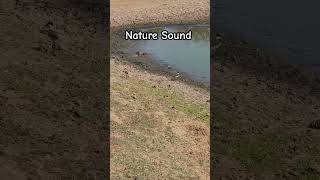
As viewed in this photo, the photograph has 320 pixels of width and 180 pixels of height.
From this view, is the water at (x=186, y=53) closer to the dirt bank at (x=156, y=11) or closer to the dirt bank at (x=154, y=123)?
the dirt bank at (x=154, y=123)

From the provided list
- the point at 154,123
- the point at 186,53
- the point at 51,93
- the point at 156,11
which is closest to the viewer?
the point at 51,93

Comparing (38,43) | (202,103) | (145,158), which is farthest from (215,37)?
(145,158)

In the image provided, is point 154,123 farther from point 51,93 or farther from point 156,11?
point 156,11

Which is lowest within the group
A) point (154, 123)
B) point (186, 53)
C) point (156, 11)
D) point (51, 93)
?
point (154, 123)

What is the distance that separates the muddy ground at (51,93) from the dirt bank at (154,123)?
54 cm

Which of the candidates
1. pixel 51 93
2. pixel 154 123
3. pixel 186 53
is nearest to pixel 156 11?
pixel 186 53

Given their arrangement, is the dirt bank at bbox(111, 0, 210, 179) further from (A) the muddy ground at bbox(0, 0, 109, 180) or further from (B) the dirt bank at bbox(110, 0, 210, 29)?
(B) the dirt bank at bbox(110, 0, 210, 29)

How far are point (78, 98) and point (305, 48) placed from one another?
33.9ft

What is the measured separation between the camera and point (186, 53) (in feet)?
76.7

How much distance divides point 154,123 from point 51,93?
292 cm

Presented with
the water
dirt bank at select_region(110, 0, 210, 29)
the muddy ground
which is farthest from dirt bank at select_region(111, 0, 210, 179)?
dirt bank at select_region(110, 0, 210, 29)

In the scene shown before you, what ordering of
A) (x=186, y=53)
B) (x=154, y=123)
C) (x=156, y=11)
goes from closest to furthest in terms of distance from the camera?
1. (x=154, y=123)
2. (x=186, y=53)
3. (x=156, y=11)

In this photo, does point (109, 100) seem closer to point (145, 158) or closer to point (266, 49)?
point (145, 158)

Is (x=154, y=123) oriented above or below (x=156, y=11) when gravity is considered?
below
